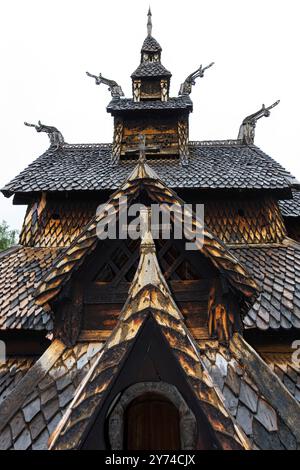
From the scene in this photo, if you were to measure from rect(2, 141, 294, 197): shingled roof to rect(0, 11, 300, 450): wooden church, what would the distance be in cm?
14

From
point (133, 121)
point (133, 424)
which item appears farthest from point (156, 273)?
point (133, 121)

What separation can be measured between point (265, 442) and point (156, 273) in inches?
76.3

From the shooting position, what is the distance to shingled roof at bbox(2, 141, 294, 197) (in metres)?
7.89

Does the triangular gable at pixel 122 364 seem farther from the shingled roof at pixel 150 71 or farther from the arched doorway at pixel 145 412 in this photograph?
the shingled roof at pixel 150 71

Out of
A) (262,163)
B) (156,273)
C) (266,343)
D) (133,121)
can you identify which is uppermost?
(133,121)

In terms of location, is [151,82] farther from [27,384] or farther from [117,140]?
[27,384]

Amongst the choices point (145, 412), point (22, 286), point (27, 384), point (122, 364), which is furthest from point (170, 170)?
point (122, 364)

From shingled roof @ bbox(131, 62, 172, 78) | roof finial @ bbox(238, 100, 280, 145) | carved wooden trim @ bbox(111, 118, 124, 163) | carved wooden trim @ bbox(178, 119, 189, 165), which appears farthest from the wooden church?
shingled roof @ bbox(131, 62, 172, 78)

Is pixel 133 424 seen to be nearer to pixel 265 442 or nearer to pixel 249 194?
pixel 265 442

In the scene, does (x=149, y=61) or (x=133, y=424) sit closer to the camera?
(x=133, y=424)

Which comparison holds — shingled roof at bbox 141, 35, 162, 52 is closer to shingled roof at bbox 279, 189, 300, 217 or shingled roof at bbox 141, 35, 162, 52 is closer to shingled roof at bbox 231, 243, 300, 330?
shingled roof at bbox 279, 189, 300, 217

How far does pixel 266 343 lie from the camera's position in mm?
5746

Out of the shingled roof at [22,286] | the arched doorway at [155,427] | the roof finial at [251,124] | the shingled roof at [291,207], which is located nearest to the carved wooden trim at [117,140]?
the shingled roof at [22,286]

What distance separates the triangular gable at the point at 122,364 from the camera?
208 cm
